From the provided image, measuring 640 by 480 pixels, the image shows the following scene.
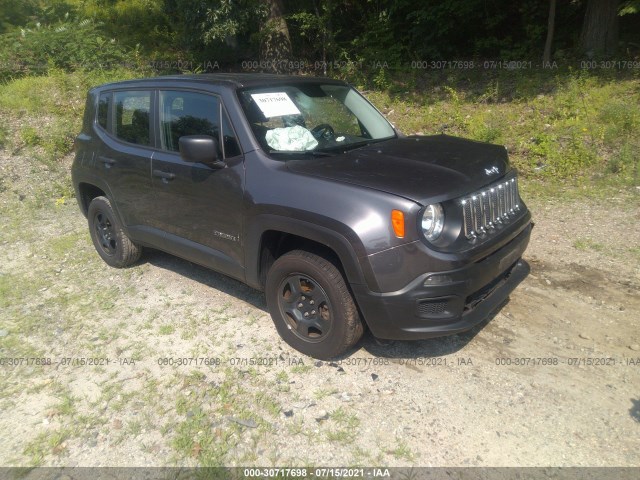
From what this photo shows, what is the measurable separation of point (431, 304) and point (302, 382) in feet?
3.33

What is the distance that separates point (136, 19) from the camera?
16.2 meters

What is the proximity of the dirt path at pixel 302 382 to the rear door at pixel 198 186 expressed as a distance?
2.14ft

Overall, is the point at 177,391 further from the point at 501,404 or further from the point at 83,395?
the point at 501,404

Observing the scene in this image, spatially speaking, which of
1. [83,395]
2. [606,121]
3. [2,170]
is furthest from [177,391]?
[606,121]

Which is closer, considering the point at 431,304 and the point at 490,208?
the point at 431,304

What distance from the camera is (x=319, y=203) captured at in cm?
314

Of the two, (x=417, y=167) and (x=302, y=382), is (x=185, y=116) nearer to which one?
(x=417, y=167)

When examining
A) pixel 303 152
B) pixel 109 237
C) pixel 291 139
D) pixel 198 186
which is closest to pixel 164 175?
pixel 198 186

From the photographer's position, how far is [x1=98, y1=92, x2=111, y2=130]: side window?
4.97 m

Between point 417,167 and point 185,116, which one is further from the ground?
point 185,116

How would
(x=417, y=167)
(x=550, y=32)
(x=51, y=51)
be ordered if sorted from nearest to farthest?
(x=417, y=167) → (x=550, y=32) → (x=51, y=51)

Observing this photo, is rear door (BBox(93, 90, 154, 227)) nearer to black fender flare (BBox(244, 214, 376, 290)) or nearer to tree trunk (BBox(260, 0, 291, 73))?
black fender flare (BBox(244, 214, 376, 290))

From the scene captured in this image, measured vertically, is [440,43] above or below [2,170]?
above

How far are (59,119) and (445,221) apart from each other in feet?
29.8
